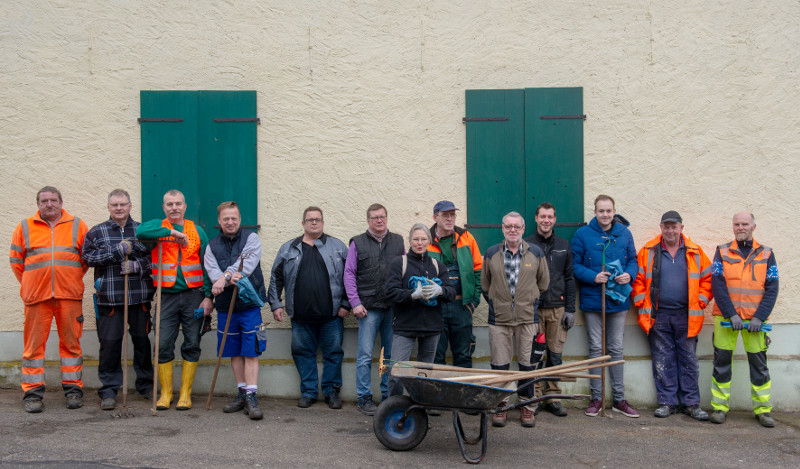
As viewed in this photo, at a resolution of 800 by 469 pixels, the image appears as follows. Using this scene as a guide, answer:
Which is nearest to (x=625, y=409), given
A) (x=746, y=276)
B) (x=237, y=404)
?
(x=746, y=276)

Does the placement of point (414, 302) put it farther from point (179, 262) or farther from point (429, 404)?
point (179, 262)

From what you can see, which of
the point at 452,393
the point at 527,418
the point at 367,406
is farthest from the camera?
the point at 367,406

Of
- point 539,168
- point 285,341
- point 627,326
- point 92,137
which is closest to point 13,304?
point 92,137

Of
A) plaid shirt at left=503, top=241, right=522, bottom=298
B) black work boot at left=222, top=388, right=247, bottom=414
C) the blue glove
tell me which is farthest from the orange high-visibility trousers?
the blue glove

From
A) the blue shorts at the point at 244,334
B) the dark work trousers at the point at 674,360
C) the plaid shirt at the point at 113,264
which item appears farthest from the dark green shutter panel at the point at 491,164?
the plaid shirt at the point at 113,264

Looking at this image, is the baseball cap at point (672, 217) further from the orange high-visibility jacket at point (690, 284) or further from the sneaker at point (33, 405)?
the sneaker at point (33, 405)

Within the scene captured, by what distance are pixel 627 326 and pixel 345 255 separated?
292 cm

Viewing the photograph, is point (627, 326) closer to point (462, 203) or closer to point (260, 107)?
point (462, 203)

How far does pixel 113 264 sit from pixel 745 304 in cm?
585

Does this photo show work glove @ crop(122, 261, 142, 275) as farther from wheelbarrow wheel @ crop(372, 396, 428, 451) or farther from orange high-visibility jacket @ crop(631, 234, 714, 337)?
orange high-visibility jacket @ crop(631, 234, 714, 337)

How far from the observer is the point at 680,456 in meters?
5.34

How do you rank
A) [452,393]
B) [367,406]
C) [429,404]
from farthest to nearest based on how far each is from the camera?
[367,406]
[429,404]
[452,393]

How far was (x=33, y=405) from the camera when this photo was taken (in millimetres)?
6082

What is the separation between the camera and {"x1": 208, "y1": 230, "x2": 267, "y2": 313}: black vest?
20.5 feet
